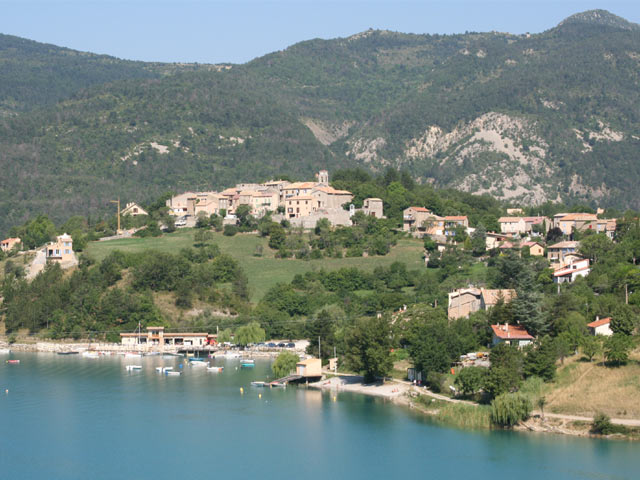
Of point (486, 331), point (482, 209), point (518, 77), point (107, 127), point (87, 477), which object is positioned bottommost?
point (87, 477)

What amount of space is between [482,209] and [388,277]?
3059 centimetres

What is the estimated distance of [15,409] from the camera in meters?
52.9

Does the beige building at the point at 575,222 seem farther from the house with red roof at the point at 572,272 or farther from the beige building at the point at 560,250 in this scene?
the house with red roof at the point at 572,272

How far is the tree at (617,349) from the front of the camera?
45594mm

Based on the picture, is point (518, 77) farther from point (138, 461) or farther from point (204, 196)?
point (138, 461)

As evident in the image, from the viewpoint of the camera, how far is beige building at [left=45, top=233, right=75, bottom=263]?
289 ft

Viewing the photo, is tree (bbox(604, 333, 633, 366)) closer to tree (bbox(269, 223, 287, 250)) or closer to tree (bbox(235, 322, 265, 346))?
tree (bbox(235, 322, 265, 346))

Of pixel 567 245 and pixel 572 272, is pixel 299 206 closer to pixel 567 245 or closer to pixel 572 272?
pixel 567 245

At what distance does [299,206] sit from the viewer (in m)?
98.8

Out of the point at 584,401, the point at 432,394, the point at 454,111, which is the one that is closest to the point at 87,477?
the point at 432,394

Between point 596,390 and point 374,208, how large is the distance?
56.5 metres

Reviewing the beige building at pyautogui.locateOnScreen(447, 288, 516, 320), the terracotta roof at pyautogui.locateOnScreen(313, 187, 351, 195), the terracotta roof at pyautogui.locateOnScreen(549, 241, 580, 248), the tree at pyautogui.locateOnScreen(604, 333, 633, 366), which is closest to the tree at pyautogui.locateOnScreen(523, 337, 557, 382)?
the tree at pyautogui.locateOnScreen(604, 333, 633, 366)

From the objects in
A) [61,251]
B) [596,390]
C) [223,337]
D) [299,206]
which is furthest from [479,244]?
[596,390]

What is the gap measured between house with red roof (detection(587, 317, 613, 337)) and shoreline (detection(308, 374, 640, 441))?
8350 millimetres
